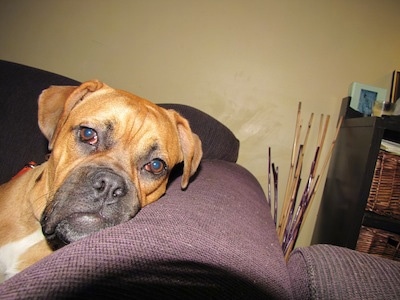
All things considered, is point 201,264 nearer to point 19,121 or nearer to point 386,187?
point 19,121

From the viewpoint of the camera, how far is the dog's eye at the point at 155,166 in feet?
4.42

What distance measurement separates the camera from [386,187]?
83.2 inches

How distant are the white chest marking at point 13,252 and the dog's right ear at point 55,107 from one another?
14.2 inches

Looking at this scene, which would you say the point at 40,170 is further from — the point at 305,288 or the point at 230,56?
the point at 230,56

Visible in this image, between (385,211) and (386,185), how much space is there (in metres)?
0.19

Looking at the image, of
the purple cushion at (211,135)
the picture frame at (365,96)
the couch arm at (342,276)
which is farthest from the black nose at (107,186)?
the picture frame at (365,96)

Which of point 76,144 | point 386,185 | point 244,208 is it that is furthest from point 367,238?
point 76,144

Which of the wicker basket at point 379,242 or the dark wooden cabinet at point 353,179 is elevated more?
the dark wooden cabinet at point 353,179

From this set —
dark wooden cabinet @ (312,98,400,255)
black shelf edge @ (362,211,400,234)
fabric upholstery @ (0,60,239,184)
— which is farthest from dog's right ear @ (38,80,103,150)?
black shelf edge @ (362,211,400,234)

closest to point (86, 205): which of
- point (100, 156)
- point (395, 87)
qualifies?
point (100, 156)

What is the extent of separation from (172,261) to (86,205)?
0.43 metres

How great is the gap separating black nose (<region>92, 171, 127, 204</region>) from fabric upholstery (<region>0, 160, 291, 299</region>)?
136 millimetres

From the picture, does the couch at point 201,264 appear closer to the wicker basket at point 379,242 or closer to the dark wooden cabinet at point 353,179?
the dark wooden cabinet at point 353,179

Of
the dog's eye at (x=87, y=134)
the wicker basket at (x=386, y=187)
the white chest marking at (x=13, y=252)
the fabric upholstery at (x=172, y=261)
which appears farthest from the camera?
the wicker basket at (x=386, y=187)
